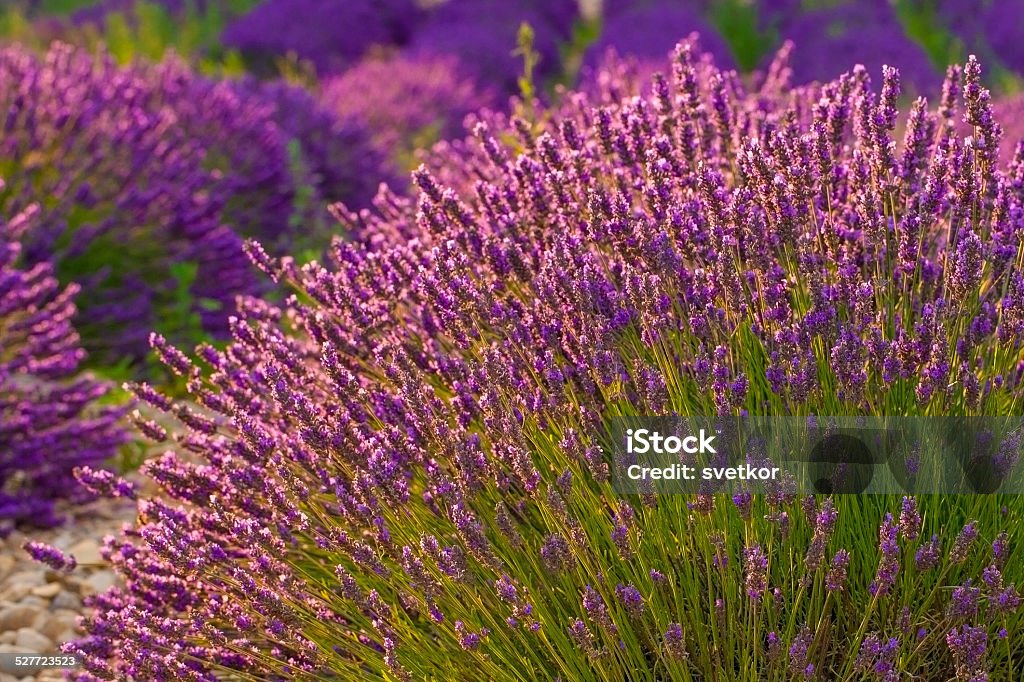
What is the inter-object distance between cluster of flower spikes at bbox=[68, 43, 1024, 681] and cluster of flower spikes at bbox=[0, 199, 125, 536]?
1.36 m

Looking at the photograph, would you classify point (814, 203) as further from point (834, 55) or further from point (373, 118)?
point (834, 55)

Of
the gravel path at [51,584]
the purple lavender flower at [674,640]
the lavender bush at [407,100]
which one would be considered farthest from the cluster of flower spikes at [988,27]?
the purple lavender flower at [674,640]

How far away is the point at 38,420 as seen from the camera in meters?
3.74

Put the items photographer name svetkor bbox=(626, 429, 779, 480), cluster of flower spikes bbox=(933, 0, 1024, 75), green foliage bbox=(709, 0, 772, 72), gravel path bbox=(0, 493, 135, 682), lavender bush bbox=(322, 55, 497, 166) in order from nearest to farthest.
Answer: photographer name svetkor bbox=(626, 429, 779, 480)
gravel path bbox=(0, 493, 135, 682)
lavender bush bbox=(322, 55, 497, 166)
cluster of flower spikes bbox=(933, 0, 1024, 75)
green foliage bbox=(709, 0, 772, 72)

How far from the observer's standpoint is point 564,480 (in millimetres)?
1824

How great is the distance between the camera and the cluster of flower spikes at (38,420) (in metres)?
3.66

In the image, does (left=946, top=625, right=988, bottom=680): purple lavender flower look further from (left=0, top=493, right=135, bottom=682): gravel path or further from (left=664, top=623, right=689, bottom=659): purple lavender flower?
(left=0, top=493, right=135, bottom=682): gravel path

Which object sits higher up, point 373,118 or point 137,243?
point 373,118

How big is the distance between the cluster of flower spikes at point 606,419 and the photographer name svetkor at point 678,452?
0.05m

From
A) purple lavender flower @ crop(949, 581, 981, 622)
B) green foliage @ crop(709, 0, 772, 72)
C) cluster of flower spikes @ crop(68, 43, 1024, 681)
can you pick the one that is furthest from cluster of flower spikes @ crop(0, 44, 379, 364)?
green foliage @ crop(709, 0, 772, 72)

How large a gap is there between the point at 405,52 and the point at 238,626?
454 inches

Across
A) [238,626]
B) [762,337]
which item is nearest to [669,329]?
[762,337]

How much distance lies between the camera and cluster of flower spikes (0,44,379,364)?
16.0 feet

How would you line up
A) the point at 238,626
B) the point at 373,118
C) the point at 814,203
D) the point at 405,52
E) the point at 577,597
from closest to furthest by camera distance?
the point at 577,597
the point at 238,626
the point at 814,203
the point at 373,118
the point at 405,52
